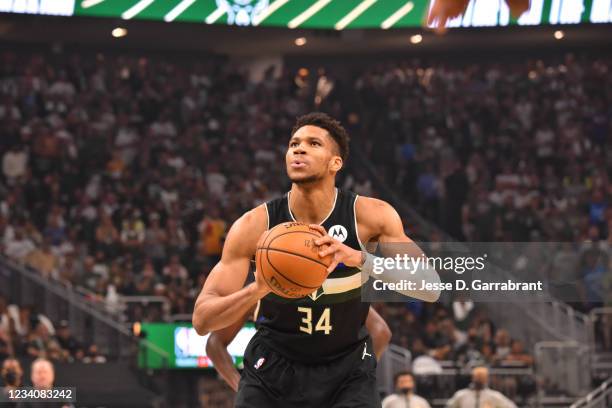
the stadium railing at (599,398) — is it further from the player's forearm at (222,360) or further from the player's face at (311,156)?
the player's face at (311,156)

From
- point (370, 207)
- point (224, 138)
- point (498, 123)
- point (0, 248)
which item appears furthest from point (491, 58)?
point (370, 207)

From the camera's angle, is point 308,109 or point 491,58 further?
point 491,58

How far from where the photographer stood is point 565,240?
20.0 m

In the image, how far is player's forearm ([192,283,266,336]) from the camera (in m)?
5.07

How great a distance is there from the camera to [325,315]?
5.65 meters

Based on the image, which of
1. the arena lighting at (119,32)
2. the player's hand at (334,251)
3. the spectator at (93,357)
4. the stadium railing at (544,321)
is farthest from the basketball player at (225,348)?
the arena lighting at (119,32)

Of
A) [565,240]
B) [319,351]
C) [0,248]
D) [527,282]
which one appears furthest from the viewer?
[565,240]

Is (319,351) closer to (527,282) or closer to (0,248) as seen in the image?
(527,282)

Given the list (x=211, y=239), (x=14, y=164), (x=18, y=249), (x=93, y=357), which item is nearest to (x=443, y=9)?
(x=93, y=357)

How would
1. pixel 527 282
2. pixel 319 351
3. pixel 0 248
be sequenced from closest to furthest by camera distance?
1. pixel 319 351
2. pixel 527 282
3. pixel 0 248

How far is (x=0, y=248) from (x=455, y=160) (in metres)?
10.1

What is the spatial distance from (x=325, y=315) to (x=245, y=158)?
17.5 meters

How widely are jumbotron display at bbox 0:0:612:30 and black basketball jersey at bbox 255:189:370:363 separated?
56.2 feet

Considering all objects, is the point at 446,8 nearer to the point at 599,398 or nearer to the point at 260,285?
the point at 260,285
